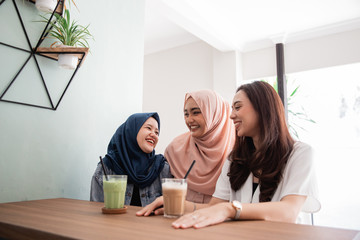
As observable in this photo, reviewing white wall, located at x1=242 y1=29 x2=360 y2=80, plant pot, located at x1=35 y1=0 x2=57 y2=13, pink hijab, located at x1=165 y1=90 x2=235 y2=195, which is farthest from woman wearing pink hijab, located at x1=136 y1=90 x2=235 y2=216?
white wall, located at x1=242 y1=29 x2=360 y2=80

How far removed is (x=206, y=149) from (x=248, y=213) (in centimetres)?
83

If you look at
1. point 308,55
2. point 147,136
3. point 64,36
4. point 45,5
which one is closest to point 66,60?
point 64,36

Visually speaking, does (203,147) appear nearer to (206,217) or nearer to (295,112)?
(206,217)

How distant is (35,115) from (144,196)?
74 cm

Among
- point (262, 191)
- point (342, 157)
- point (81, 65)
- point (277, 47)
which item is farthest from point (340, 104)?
point (81, 65)

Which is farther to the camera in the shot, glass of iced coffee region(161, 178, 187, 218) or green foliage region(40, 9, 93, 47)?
green foliage region(40, 9, 93, 47)

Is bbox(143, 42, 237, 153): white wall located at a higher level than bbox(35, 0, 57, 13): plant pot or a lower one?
higher

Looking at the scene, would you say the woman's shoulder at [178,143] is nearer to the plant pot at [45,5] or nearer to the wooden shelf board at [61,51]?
the wooden shelf board at [61,51]

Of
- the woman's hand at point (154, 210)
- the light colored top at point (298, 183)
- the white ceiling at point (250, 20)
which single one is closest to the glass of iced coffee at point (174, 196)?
the woman's hand at point (154, 210)

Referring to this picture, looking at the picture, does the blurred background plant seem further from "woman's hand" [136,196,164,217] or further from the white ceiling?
"woman's hand" [136,196,164,217]

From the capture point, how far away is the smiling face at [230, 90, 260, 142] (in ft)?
4.75

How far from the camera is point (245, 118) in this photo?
4.76 feet

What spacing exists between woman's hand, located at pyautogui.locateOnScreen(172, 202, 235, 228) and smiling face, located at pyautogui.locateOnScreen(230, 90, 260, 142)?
57 cm

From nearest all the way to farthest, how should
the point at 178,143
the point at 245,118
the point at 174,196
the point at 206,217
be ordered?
the point at 206,217
the point at 174,196
the point at 245,118
the point at 178,143
